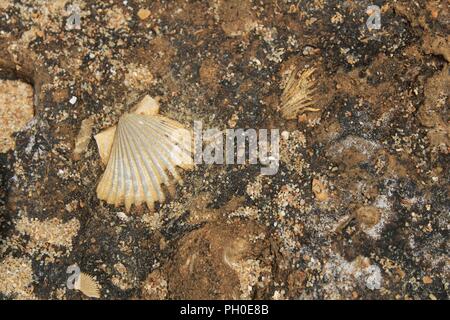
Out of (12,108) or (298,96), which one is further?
(12,108)

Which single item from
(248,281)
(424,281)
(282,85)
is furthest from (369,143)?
(248,281)

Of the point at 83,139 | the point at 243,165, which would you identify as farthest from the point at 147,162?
the point at 243,165

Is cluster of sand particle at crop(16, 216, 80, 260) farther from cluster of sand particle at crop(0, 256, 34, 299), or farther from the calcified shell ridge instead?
the calcified shell ridge

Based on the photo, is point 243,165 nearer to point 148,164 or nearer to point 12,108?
point 148,164

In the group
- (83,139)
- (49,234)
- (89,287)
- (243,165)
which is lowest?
(89,287)

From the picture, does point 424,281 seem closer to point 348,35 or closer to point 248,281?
point 248,281

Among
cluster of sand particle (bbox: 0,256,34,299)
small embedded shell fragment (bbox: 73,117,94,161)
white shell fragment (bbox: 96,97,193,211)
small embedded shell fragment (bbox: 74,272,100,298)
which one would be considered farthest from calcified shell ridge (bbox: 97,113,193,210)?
cluster of sand particle (bbox: 0,256,34,299)
